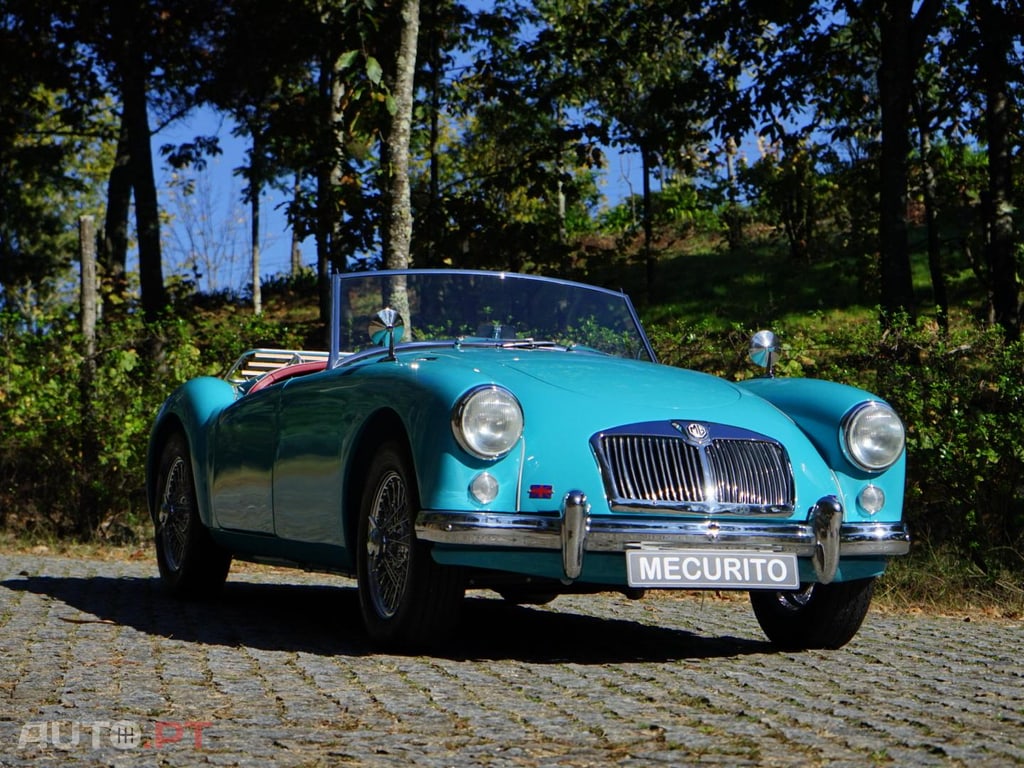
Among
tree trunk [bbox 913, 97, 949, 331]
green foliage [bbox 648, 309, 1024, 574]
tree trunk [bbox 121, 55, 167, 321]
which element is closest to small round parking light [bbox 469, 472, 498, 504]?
green foliage [bbox 648, 309, 1024, 574]

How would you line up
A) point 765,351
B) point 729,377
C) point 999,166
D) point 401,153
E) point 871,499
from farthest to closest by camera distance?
point 999,166, point 401,153, point 729,377, point 765,351, point 871,499

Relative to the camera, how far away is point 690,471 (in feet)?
16.9

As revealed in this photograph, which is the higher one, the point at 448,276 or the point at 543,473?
the point at 448,276

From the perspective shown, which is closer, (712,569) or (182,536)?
(712,569)

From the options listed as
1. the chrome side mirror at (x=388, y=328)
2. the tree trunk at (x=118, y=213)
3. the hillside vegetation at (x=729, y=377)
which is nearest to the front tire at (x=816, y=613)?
the chrome side mirror at (x=388, y=328)

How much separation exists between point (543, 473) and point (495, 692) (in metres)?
0.90

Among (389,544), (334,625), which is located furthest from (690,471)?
(334,625)

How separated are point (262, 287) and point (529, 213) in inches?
312

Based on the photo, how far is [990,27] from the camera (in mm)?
15938

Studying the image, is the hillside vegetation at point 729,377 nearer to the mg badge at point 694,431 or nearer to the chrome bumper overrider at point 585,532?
the chrome bumper overrider at point 585,532

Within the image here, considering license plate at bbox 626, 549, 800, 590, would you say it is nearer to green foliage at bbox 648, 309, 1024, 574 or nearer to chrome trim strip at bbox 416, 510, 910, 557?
chrome trim strip at bbox 416, 510, 910, 557

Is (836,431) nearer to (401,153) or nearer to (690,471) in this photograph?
(690,471)

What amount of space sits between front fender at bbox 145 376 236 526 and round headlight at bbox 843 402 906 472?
3.25m

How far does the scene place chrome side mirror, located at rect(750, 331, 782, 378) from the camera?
6.66 m
